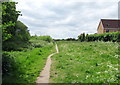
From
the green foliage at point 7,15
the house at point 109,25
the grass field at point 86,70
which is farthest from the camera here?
the house at point 109,25

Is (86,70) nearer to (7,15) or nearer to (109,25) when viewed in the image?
(7,15)

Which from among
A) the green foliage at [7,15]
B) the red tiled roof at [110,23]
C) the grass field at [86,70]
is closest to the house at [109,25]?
the red tiled roof at [110,23]

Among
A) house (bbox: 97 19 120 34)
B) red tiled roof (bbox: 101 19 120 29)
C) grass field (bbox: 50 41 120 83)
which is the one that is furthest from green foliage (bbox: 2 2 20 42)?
red tiled roof (bbox: 101 19 120 29)

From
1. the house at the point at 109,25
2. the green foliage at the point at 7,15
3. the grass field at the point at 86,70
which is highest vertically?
the house at the point at 109,25

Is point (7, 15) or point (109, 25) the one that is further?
point (109, 25)

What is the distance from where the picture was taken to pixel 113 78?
23.1 feet

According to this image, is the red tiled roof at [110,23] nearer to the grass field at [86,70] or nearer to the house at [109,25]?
the house at [109,25]

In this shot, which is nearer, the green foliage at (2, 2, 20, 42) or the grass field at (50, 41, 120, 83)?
the grass field at (50, 41, 120, 83)

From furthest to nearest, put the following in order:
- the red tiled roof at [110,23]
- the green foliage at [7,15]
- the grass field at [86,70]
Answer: the red tiled roof at [110,23] → the green foliage at [7,15] → the grass field at [86,70]

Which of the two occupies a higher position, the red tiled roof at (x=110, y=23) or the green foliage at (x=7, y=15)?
Answer: the red tiled roof at (x=110, y=23)

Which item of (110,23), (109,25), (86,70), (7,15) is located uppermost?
(110,23)

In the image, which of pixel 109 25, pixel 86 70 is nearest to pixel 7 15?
pixel 86 70

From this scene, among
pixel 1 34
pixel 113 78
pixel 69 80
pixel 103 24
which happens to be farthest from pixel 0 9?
pixel 103 24

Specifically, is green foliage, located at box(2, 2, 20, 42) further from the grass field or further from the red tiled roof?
the red tiled roof
